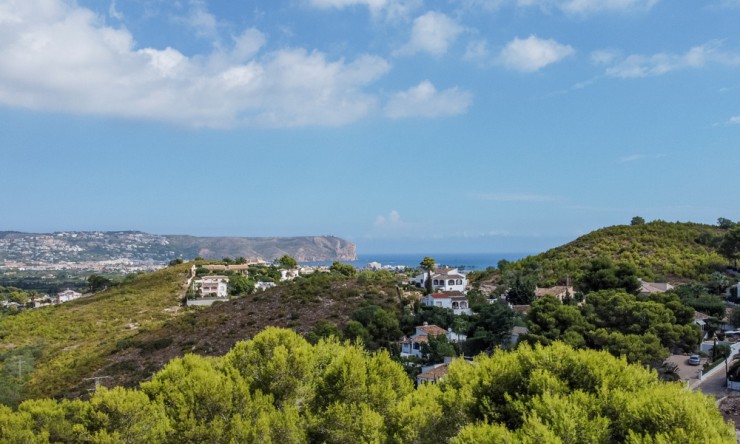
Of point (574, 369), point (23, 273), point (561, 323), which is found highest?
point (574, 369)

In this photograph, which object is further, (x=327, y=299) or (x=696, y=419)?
(x=327, y=299)

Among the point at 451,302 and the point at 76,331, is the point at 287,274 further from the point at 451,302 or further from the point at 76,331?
the point at 451,302

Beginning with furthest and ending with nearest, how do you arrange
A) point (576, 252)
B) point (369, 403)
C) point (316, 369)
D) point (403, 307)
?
1. point (576, 252)
2. point (403, 307)
3. point (316, 369)
4. point (369, 403)

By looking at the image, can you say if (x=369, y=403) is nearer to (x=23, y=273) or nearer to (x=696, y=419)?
(x=696, y=419)

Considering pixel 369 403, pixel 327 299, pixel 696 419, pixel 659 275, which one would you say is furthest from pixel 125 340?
pixel 659 275

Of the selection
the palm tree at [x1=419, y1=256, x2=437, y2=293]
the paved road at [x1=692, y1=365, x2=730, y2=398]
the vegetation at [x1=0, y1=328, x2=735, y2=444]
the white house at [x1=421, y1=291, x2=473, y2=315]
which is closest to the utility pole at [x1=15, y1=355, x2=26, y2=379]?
the vegetation at [x1=0, y1=328, x2=735, y2=444]

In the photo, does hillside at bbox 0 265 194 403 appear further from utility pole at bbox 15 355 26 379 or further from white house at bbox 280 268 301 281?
white house at bbox 280 268 301 281

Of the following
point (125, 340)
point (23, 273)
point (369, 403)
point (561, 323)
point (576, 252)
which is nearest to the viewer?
point (369, 403)

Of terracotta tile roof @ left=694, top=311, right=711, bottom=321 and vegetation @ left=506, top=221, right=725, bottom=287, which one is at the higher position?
vegetation @ left=506, top=221, right=725, bottom=287

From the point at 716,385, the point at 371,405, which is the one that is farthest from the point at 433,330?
the point at 371,405
